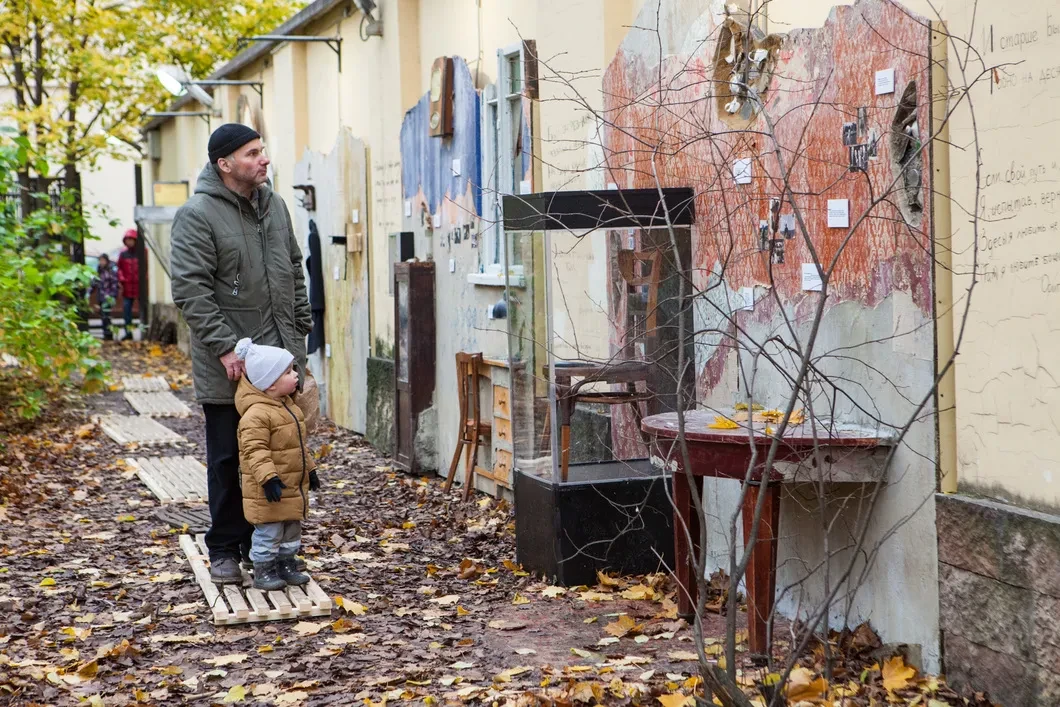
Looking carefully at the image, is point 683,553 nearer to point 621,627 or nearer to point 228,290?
point 621,627

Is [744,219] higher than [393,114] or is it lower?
lower

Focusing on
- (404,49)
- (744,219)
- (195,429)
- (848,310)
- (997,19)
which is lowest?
(195,429)

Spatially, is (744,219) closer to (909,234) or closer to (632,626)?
(909,234)

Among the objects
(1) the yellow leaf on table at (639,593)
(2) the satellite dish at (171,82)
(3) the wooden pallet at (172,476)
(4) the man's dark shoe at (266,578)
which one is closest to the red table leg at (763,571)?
(1) the yellow leaf on table at (639,593)

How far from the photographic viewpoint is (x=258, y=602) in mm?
6359

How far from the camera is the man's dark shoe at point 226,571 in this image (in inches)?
266

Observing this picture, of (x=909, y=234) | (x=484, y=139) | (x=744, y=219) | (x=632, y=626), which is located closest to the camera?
(x=909, y=234)

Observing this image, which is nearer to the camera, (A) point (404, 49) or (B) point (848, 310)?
(B) point (848, 310)

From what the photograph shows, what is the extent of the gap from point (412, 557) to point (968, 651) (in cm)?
370

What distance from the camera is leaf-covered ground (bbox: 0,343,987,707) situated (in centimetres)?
514

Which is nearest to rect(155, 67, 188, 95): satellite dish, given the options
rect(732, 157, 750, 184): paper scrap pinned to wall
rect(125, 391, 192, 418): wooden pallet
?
rect(125, 391, 192, 418): wooden pallet

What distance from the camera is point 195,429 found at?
13945 millimetres

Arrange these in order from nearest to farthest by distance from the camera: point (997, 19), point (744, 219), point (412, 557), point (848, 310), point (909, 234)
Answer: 1. point (997, 19)
2. point (909, 234)
3. point (848, 310)
4. point (744, 219)
5. point (412, 557)

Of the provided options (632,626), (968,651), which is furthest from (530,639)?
(968,651)
